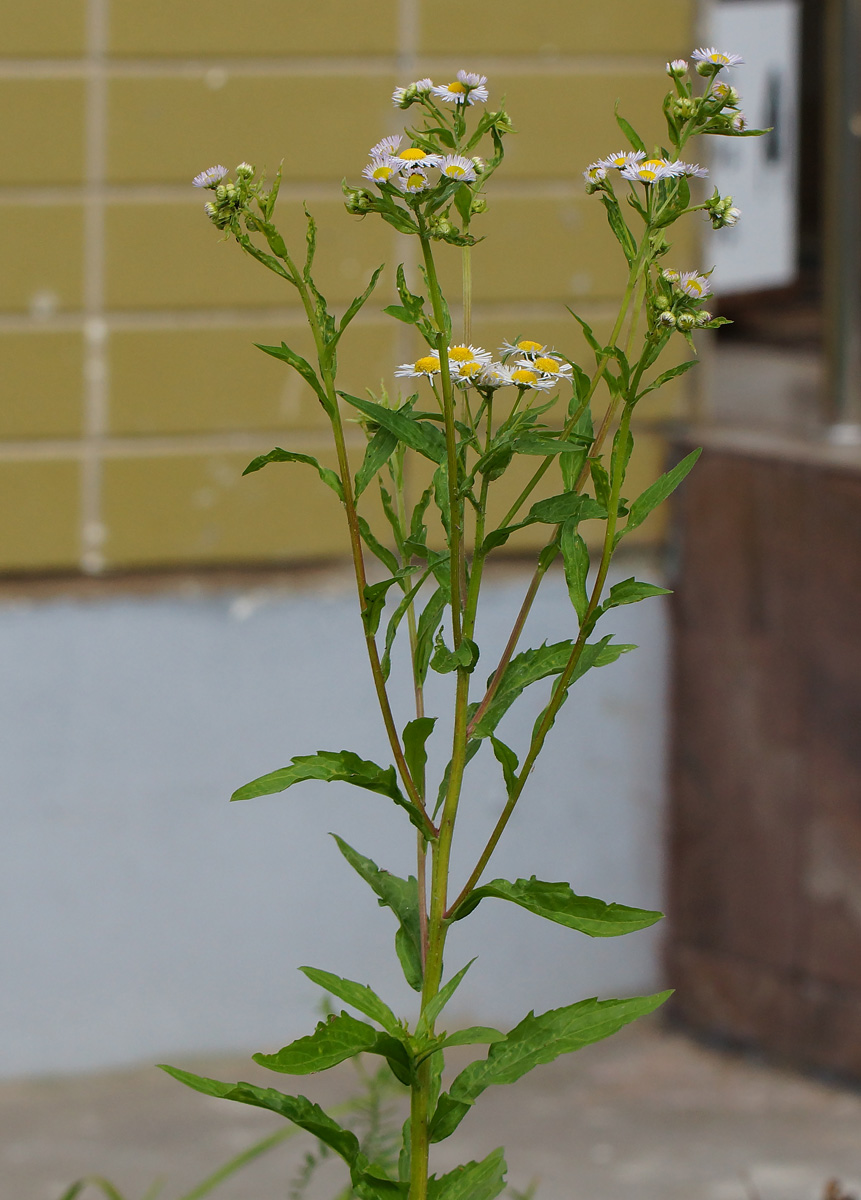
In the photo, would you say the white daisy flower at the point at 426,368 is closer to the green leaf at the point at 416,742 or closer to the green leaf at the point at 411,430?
the green leaf at the point at 411,430

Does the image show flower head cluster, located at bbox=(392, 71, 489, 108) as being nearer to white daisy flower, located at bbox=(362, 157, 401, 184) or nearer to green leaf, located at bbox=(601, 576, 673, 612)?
white daisy flower, located at bbox=(362, 157, 401, 184)

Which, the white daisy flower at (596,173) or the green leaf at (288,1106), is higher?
the white daisy flower at (596,173)

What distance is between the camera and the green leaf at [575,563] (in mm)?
900

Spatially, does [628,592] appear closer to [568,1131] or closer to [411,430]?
[411,430]

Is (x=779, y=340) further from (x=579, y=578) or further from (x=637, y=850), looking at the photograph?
(x=579, y=578)

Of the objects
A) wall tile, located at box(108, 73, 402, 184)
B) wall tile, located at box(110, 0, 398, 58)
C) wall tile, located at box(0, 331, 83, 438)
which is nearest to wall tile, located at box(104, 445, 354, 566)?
wall tile, located at box(0, 331, 83, 438)

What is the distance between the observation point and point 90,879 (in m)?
3.22

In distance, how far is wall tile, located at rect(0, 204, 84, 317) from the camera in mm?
3018

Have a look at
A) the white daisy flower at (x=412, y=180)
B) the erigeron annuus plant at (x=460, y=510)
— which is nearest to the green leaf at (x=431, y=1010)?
the erigeron annuus plant at (x=460, y=510)

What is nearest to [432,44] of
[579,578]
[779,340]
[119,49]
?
[119,49]

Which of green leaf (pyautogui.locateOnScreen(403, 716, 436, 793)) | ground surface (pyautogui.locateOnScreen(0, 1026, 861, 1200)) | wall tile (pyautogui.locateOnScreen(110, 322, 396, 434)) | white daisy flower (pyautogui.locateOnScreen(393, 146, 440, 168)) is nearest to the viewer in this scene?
white daisy flower (pyautogui.locateOnScreen(393, 146, 440, 168))

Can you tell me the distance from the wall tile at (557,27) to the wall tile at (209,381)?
581 mm

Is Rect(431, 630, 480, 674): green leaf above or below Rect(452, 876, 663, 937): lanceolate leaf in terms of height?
above

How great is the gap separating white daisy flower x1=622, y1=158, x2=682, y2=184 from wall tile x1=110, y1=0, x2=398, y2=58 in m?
2.36
